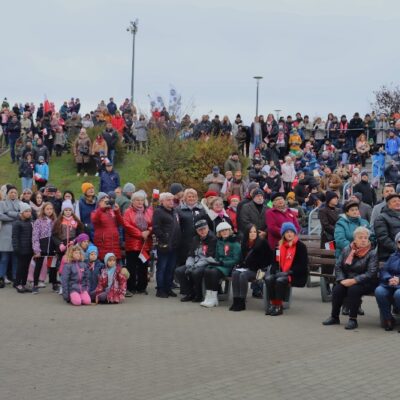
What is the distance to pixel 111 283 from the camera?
1272 cm

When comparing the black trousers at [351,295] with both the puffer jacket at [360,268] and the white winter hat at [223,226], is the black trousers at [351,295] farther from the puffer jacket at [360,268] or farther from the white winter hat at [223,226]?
the white winter hat at [223,226]

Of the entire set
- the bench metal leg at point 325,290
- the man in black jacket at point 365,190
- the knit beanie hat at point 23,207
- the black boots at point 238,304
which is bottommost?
the black boots at point 238,304

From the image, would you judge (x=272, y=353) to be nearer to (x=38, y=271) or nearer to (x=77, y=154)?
(x=38, y=271)

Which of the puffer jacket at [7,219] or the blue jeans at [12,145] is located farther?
the blue jeans at [12,145]

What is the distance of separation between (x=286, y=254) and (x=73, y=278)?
3.53 metres

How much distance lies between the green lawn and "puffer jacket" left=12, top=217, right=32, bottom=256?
15.1 m

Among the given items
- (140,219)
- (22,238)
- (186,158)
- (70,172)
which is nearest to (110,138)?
(70,172)

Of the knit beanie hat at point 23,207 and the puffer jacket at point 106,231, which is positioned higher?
the knit beanie hat at point 23,207

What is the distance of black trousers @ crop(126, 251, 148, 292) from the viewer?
1369 cm

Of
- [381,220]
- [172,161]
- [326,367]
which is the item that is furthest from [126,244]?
[172,161]

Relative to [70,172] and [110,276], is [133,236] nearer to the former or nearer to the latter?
[110,276]

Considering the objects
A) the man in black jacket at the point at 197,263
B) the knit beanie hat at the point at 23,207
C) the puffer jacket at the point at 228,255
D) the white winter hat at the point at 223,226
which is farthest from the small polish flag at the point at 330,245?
the knit beanie hat at the point at 23,207

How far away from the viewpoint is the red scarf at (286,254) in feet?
38.7

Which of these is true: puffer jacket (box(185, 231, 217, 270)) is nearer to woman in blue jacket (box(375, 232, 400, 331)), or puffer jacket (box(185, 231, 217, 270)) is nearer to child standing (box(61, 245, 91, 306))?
child standing (box(61, 245, 91, 306))
